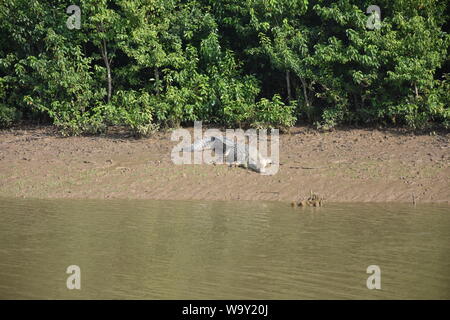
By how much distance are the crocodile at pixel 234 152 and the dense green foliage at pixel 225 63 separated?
1.13 m

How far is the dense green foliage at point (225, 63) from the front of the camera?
14.6 m

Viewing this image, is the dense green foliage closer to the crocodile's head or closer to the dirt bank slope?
the dirt bank slope

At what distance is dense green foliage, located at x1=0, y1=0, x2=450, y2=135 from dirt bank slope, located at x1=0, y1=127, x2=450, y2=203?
0.73 m

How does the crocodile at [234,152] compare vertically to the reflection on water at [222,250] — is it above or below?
above

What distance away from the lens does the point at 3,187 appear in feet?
41.9

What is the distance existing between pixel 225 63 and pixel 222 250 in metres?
8.19

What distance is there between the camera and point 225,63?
15.9m

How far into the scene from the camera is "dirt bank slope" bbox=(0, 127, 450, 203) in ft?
39.4

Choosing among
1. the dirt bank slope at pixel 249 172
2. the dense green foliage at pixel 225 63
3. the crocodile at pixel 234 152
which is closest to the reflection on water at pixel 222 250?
the dirt bank slope at pixel 249 172

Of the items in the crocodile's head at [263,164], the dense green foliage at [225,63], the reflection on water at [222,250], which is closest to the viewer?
the reflection on water at [222,250]

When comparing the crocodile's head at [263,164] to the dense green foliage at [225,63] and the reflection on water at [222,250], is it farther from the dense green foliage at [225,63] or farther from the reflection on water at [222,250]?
the dense green foliage at [225,63]
